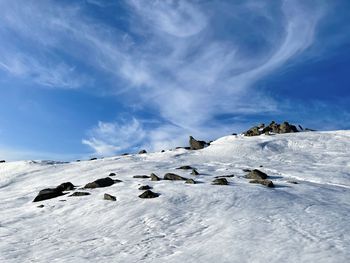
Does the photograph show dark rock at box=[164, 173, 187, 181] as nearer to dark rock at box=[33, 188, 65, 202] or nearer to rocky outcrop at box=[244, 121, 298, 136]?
dark rock at box=[33, 188, 65, 202]

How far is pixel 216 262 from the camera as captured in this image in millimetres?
11438

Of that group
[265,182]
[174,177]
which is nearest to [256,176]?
[265,182]

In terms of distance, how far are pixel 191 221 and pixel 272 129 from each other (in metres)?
30.6

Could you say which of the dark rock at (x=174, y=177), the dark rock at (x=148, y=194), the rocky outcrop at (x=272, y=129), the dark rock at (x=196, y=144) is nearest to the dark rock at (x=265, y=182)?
the dark rock at (x=174, y=177)

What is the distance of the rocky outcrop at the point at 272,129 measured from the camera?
4256 centimetres

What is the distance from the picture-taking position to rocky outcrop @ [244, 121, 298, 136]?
42562 millimetres

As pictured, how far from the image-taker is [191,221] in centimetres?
1516

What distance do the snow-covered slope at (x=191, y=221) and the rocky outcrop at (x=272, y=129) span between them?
15.0m

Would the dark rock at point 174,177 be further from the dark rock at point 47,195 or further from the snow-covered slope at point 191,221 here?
the dark rock at point 47,195

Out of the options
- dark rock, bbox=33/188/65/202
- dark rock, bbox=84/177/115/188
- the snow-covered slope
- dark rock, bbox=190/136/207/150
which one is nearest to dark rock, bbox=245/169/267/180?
the snow-covered slope

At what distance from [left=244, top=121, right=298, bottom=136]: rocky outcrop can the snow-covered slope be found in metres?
15.0

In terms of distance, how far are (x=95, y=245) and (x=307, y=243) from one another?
639 centimetres

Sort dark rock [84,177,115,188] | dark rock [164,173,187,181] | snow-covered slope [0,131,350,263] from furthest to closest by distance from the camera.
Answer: dark rock [164,173,187,181]
dark rock [84,177,115,188]
snow-covered slope [0,131,350,263]

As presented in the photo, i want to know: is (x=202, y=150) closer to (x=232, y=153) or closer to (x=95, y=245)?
(x=232, y=153)
